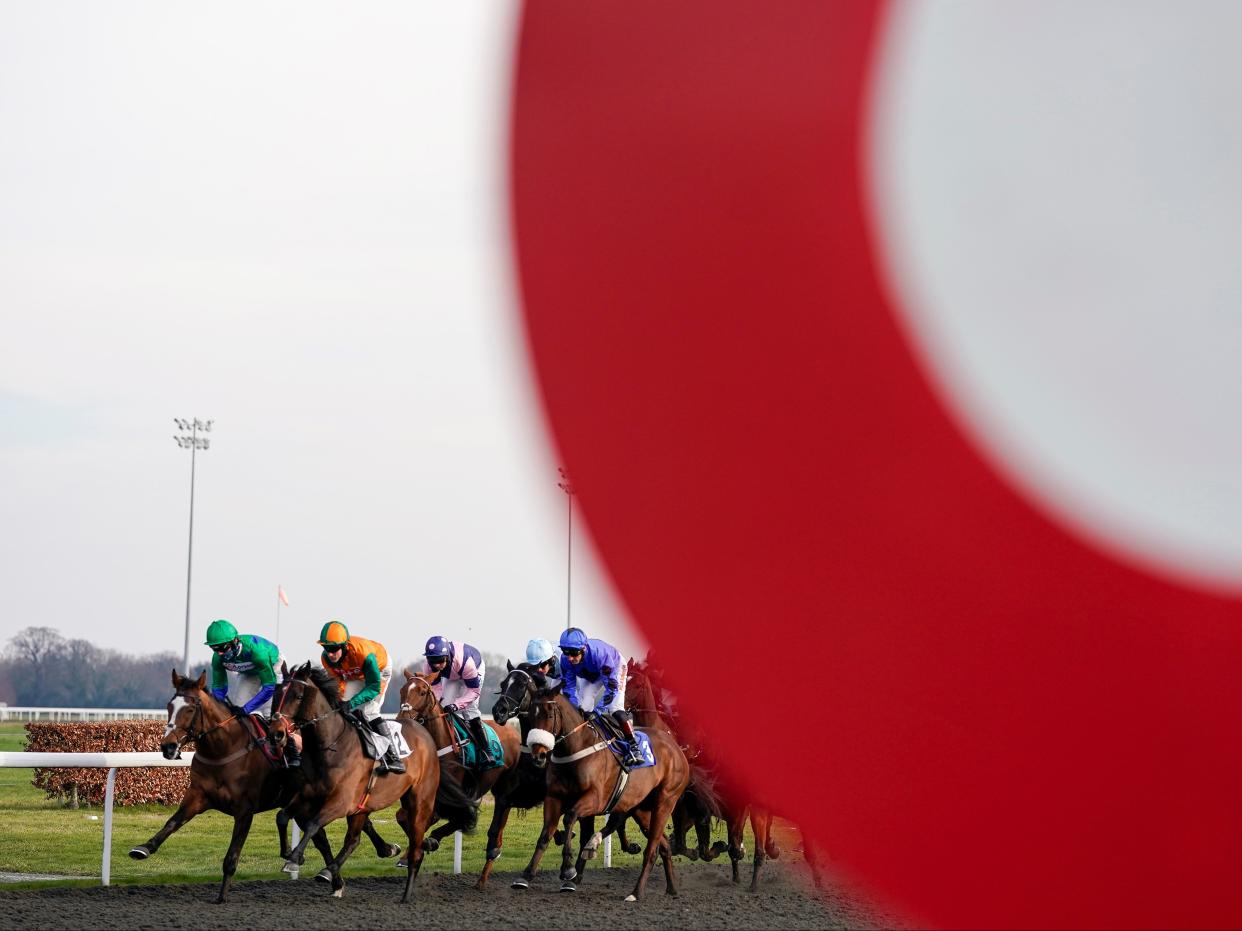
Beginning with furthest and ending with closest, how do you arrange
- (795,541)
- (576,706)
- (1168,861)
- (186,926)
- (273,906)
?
(576,706) < (273,906) < (186,926) < (795,541) < (1168,861)

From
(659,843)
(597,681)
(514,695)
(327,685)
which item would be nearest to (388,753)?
(327,685)

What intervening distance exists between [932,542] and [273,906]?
24.7ft

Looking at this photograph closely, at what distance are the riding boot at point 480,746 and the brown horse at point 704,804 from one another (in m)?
1.21

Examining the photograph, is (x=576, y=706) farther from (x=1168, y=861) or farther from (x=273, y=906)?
(x=1168, y=861)

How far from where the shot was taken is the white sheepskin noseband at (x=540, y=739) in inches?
365

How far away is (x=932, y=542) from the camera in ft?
7.02

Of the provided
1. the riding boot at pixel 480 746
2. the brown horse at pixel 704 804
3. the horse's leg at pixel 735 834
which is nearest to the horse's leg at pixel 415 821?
the riding boot at pixel 480 746

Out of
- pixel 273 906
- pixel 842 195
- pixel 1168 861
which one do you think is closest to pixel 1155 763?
pixel 1168 861

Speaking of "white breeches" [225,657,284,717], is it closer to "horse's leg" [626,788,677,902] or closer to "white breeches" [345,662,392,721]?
"white breeches" [345,662,392,721]

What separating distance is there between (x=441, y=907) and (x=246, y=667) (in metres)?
1.95

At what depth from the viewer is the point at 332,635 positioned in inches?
361

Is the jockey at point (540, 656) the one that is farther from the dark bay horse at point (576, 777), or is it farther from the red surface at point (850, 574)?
the red surface at point (850, 574)

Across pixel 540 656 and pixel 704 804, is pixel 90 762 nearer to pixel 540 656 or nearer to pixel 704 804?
pixel 540 656

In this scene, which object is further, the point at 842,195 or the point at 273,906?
the point at 273,906
